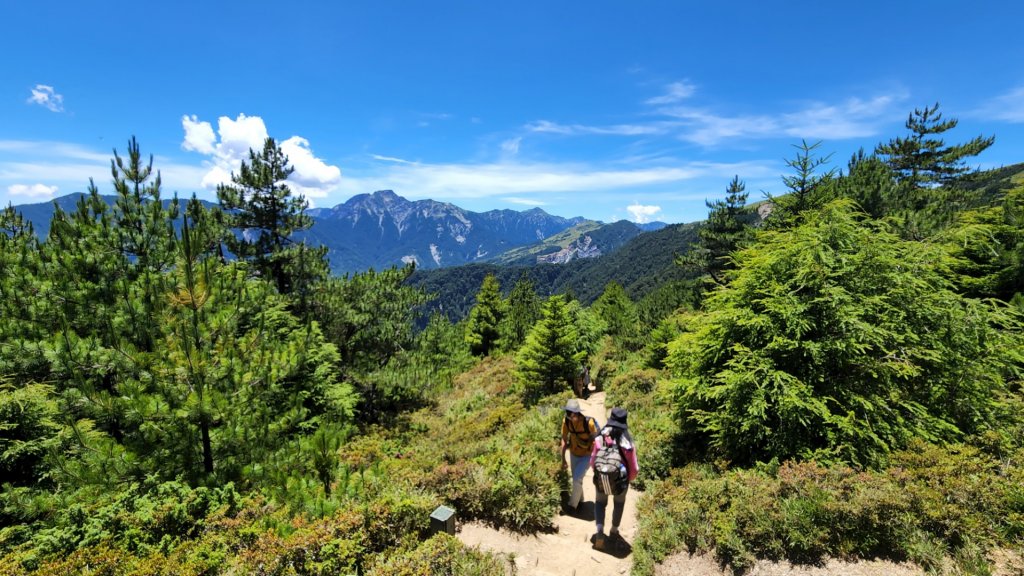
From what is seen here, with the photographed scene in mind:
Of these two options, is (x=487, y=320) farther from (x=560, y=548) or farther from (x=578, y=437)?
(x=560, y=548)

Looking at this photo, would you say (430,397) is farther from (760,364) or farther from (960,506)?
(960,506)

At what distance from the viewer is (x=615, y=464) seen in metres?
5.69

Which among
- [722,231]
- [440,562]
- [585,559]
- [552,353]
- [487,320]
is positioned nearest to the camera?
[440,562]

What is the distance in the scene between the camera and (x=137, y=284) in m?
7.06

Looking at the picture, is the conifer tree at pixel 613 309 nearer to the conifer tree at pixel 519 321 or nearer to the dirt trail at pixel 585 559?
the conifer tree at pixel 519 321

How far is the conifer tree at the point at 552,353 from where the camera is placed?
17109mm

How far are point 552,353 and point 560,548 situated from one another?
37.0ft

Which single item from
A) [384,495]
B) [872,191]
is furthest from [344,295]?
[872,191]

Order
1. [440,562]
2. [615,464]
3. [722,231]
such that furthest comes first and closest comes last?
[722,231], [615,464], [440,562]

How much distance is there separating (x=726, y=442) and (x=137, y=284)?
11124 millimetres

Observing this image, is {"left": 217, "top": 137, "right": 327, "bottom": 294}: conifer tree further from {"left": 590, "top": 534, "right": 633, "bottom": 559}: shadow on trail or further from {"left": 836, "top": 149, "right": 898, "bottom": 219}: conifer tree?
{"left": 836, "top": 149, "right": 898, "bottom": 219}: conifer tree

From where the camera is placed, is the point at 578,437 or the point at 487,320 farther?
the point at 487,320

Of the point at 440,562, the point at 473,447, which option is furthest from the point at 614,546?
the point at 473,447

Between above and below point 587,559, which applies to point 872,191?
above
